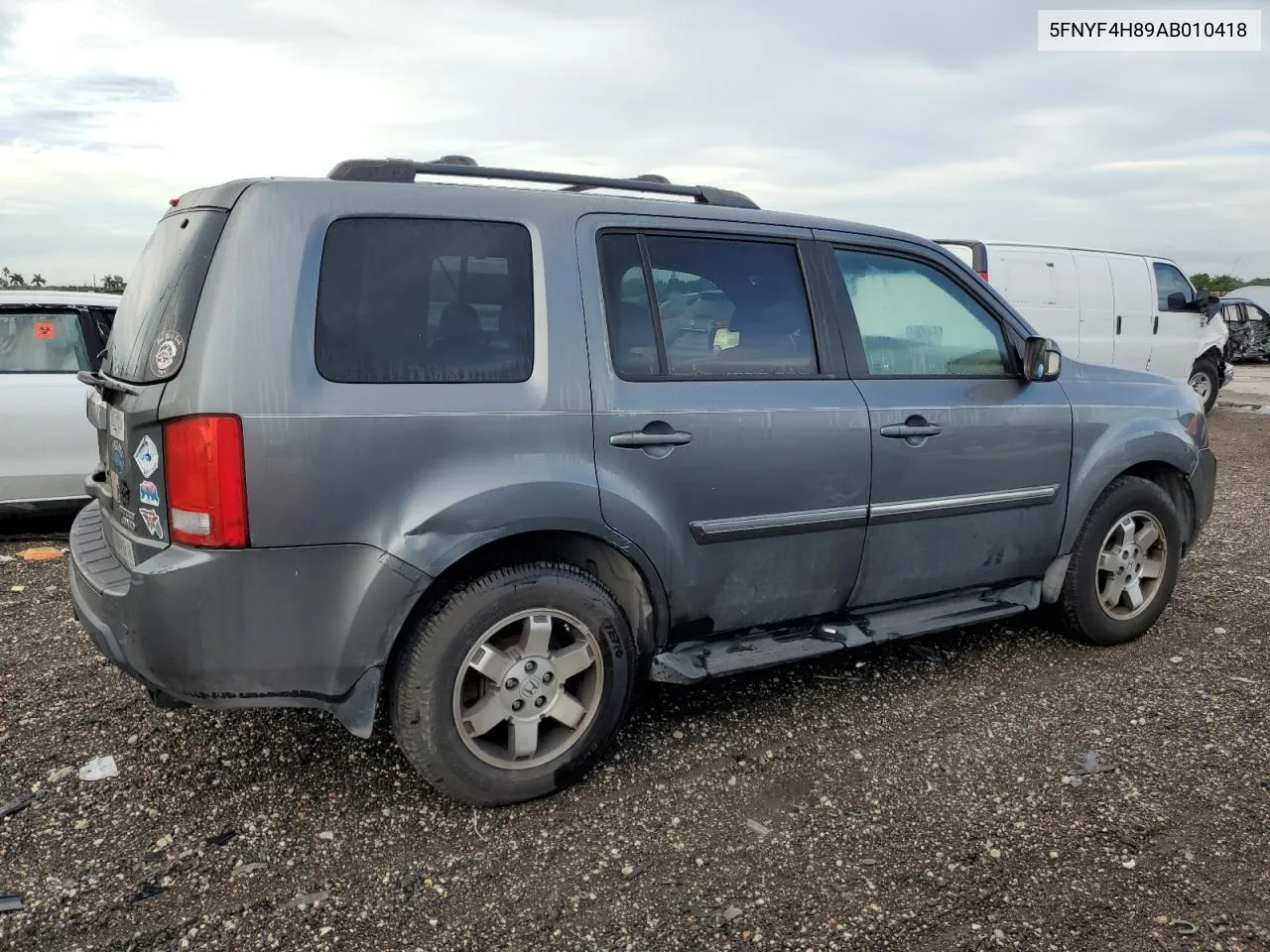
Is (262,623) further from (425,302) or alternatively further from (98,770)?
(98,770)

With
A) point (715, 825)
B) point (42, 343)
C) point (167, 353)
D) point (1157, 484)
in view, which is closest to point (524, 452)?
point (167, 353)

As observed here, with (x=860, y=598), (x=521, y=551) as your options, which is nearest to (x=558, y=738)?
(x=521, y=551)

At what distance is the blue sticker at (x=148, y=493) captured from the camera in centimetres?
264

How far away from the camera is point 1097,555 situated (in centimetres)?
424

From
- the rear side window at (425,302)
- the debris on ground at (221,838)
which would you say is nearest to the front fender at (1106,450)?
the rear side window at (425,302)

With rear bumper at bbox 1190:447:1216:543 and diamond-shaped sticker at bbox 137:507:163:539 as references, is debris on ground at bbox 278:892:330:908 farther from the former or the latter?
rear bumper at bbox 1190:447:1216:543

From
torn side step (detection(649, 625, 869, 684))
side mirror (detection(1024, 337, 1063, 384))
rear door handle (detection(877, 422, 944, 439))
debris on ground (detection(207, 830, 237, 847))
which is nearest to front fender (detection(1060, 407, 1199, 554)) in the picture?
side mirror (detection(1024, 337, 1063, 384))

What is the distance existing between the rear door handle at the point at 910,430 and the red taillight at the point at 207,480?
217cm

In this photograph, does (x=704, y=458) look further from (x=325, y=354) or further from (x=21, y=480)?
(x=21, y=480)

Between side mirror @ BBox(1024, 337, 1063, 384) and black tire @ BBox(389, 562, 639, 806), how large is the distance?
2.00m

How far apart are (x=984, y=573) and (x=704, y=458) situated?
1509mm

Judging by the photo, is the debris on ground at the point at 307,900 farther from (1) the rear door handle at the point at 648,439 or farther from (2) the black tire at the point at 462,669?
(1) the rear door handle at the point at 648,439

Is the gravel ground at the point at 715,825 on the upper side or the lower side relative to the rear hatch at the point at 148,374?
lower

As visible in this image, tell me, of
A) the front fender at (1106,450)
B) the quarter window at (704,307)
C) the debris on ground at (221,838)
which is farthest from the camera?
the front fender at (1106,450)
